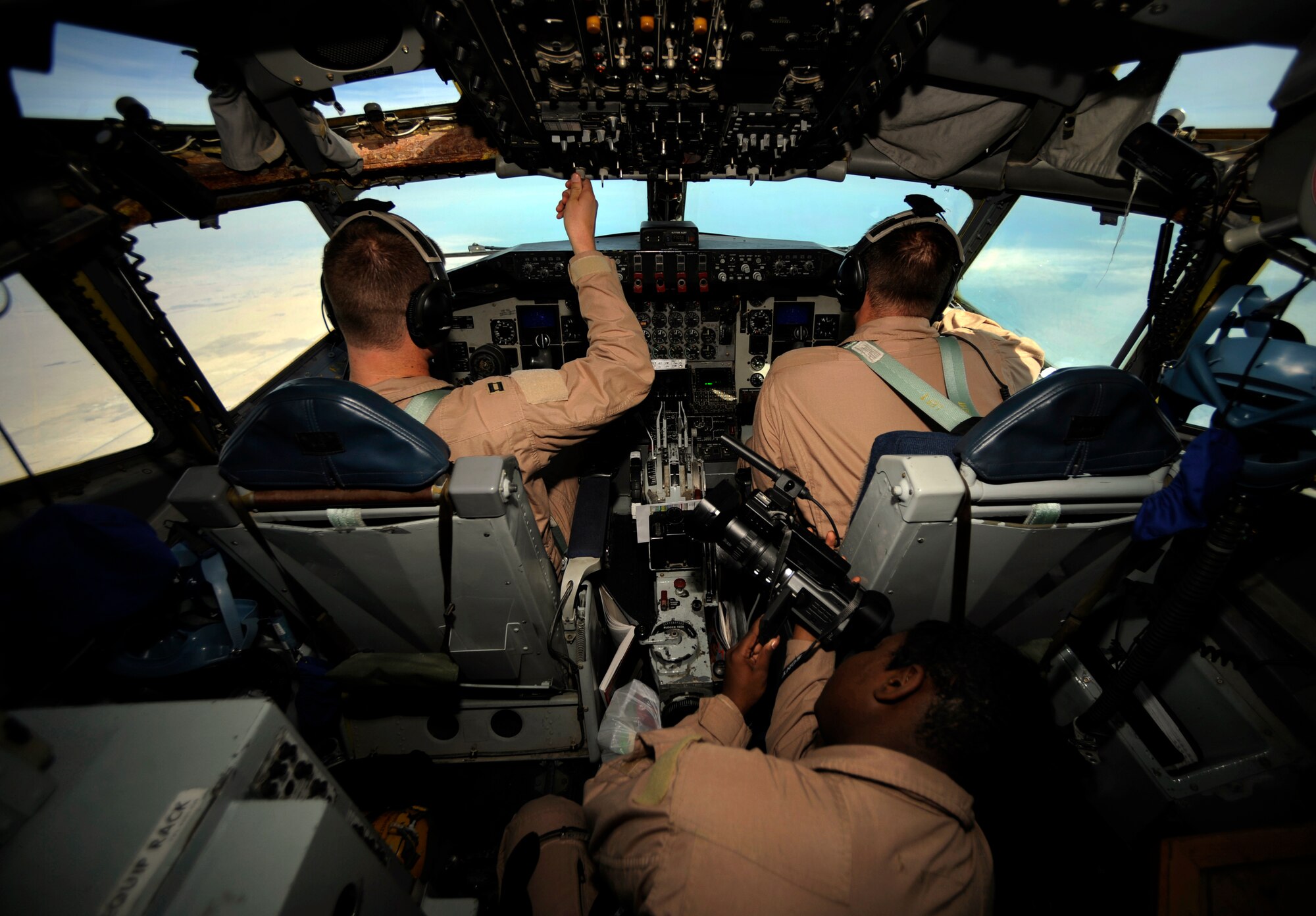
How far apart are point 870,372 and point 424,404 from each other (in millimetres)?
1342

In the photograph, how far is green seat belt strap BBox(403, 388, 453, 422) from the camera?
4.33ft

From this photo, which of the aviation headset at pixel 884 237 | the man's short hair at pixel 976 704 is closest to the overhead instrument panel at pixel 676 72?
the aviation headset at pixel 884 237

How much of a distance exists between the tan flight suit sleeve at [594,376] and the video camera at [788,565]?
1.28ft

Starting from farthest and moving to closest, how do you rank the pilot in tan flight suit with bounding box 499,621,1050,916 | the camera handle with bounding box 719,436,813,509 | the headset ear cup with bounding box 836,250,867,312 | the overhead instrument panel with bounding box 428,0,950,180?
the headset ear cup with bounding box 836,250,867,312
the overhead instrument panel with bounding box 428,0,950,180
the camera handle with bounding box 719,436,813,509
the pilot in tan flight suit with bounding box 499,621,1050,916

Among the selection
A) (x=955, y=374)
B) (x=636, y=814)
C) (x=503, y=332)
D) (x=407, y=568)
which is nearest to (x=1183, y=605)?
(x=955, y=374)

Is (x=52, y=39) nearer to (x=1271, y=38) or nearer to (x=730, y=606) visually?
(x=730, y=606)

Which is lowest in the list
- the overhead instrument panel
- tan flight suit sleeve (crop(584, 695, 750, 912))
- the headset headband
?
tan flight suit sleeve (crop(584, 695, 750, 912))

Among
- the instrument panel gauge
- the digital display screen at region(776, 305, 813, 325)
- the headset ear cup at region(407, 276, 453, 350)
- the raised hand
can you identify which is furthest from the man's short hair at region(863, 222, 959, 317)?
the instrument panel gauge

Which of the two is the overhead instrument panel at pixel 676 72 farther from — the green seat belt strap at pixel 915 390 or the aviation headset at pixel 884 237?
the green seat belt strap at pixel 915 390

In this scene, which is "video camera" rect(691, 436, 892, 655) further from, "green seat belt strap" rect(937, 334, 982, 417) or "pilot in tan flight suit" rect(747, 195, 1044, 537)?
"green seat belt strap" rect(937, 334, 982, 417)

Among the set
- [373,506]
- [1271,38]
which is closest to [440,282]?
[373,506]

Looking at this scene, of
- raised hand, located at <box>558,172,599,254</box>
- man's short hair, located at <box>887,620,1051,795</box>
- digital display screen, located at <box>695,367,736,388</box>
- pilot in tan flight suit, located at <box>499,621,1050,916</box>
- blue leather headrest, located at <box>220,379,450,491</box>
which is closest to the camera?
pilot in tan flight suit, located at <box>499,621,1050,916</box>

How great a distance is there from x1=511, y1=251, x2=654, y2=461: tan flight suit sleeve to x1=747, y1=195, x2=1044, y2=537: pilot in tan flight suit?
1.68ft

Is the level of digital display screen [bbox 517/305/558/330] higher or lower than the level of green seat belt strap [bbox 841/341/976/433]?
lower
